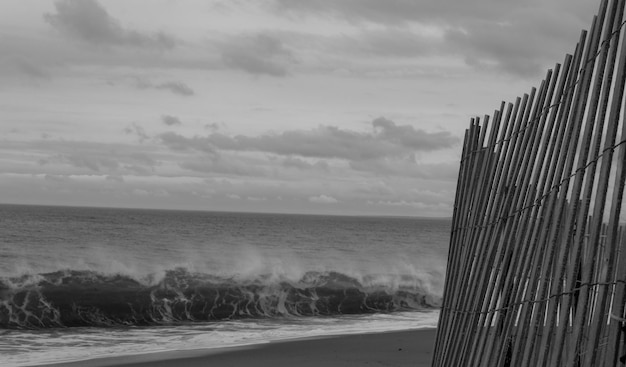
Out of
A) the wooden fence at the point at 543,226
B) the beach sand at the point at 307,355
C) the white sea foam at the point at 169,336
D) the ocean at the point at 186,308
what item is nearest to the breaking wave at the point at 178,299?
the ocean at the point at 186,308

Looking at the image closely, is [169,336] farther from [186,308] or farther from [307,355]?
[186,308]

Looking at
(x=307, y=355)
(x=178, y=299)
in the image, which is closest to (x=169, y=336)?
(x=307, y=355)

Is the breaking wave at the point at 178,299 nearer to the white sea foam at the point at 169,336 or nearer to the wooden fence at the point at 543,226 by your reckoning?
Result: the white sea foam at the point at 169,336

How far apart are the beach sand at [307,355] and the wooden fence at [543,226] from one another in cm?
436

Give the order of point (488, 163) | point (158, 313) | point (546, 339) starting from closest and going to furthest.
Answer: point (546, 339) < point (488, 163) < point (158, 313)

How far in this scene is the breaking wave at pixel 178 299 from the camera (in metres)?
14.4

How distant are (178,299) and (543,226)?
1369cm

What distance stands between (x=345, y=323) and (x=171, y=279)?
262 inches

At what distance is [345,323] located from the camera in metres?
14.0

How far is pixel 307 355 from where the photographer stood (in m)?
10.0

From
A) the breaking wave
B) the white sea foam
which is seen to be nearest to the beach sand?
the white sea foam

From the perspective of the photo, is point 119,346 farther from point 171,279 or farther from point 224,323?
point 171,279

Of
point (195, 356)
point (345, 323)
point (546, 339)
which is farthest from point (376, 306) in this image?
point (546, 339)

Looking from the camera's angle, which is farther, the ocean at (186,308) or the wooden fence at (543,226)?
the ocean at (186,308)
